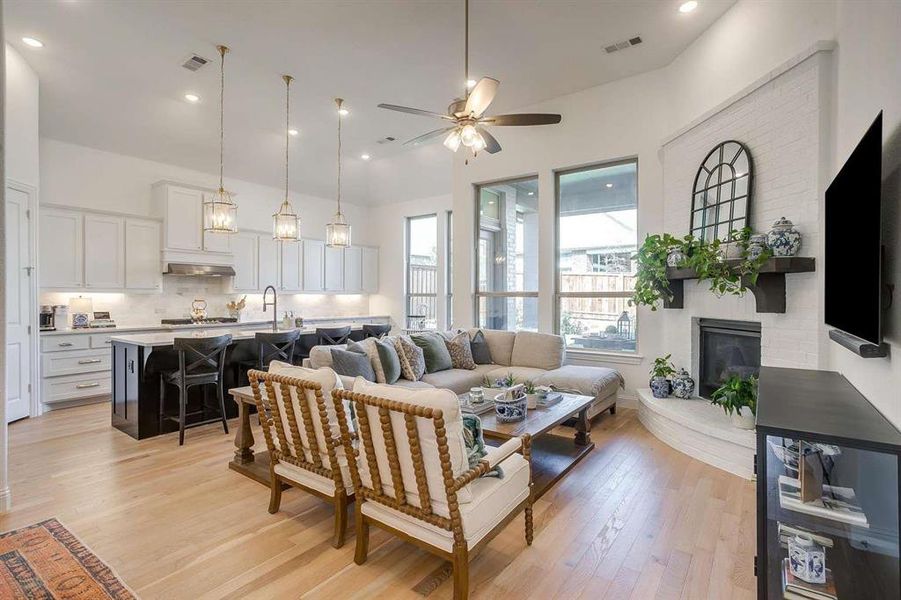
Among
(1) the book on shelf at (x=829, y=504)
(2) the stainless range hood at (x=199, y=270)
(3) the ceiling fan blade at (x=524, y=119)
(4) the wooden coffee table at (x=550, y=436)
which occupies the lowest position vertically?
(4) the wooden coffee table at (x=550, y=436)

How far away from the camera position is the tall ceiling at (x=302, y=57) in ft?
12.3

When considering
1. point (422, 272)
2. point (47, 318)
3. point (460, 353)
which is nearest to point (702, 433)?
point (460, 353)

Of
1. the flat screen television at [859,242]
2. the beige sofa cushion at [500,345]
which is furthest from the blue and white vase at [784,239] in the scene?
the beige sofa cushion at [500,345]

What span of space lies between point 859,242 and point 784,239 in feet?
5.38

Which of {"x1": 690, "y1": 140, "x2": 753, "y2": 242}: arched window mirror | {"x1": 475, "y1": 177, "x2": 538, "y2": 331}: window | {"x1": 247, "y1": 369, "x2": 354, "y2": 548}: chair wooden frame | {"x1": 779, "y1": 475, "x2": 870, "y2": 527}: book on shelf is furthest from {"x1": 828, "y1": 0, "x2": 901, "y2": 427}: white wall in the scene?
{"x1": 475, "y1": 177, "x2": 538, "y2": 331}: window

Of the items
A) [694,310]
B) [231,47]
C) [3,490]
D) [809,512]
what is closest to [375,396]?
[809,512]

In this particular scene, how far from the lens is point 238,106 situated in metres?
5.44

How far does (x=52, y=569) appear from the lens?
2176 millimetres

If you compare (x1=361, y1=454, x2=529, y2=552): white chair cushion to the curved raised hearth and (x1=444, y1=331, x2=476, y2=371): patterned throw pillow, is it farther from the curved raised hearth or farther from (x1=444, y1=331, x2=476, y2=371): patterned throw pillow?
(x1=444, y1=331, x2=476, y2=371): patterned throw pillow

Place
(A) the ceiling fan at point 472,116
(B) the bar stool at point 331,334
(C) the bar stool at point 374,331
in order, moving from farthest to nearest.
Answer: (C) the bar stool at point 374,331, (B) the bar stool at point 331,334, (A) the ceiling fan at point 472,116

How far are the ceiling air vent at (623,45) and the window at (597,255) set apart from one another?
1.36 metres

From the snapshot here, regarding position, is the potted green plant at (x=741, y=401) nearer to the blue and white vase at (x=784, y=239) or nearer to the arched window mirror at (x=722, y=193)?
the blue and white vase at (x=784, y=239)

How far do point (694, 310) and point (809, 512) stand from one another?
3.09 meters

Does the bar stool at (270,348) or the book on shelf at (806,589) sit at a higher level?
the bar stool at (270,348)
